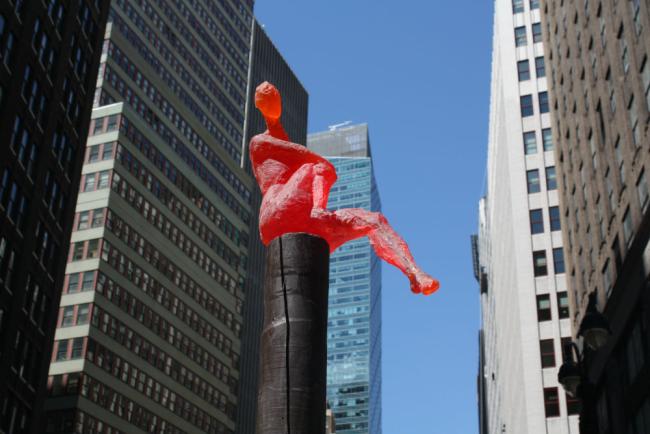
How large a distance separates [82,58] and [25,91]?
36.0 feet

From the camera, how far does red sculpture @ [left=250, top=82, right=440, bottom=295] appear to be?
1383cm

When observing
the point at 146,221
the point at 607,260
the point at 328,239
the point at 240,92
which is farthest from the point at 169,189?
the point at 328,239

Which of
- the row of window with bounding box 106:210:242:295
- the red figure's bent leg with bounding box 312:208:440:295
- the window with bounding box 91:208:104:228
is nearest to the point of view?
the red figure's bent leg with bounding box 312:208:440:295

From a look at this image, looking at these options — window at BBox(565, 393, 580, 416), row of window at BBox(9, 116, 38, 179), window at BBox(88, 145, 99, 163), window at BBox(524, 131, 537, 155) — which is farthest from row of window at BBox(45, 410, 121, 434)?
window at BBox(524, 131, 537, 155)

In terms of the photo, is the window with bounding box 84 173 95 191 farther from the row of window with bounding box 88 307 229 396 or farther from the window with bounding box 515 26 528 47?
the window with bounding box 515 26 528 47

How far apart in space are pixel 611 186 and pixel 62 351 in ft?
165

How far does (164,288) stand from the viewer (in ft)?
301

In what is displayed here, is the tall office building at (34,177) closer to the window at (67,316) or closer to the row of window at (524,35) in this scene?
the window at (67,316)

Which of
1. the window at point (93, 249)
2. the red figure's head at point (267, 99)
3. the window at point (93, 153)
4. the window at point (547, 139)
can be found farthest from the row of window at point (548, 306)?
the red figure's head at point (267, 99)

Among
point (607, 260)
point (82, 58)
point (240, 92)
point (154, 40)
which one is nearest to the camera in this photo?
point (607, 260)

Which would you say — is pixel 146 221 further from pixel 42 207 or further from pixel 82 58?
pixel 42 207

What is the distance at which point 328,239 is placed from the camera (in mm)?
14258

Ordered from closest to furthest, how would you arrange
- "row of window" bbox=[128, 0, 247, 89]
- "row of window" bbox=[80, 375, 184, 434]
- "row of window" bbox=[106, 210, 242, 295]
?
"row of window" bbox=[80, 375, 184, 434] < "row of window" bbox=[106, 210, 242, 295] < "row of window" bbox=[128, 0, 247, 89]

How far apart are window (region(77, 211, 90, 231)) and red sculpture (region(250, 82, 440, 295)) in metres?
72.2
